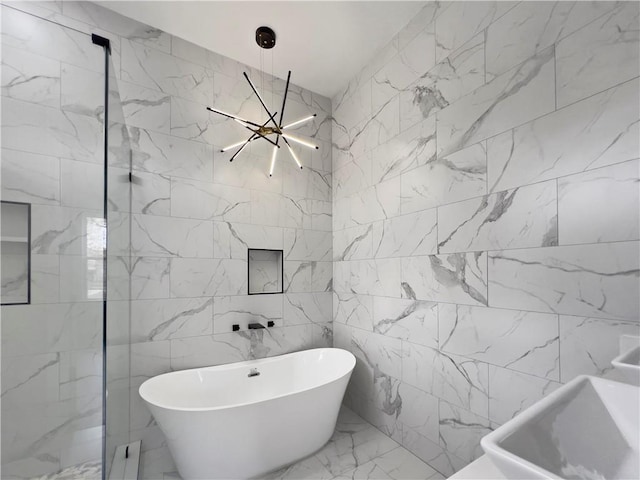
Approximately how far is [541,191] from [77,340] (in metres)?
2.21

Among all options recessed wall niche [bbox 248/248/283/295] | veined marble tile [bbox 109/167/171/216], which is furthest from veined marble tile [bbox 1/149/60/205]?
recessed wall niche [bbox 248/248/283/295]

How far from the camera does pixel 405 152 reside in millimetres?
2285

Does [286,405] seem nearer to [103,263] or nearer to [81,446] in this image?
[81,446]

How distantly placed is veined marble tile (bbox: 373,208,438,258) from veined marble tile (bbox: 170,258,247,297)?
1264mm

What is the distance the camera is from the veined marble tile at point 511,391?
143 centimetres

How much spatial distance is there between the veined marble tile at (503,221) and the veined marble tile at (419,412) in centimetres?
108

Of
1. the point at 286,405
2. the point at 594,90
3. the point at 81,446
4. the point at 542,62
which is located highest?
the point at 542,62

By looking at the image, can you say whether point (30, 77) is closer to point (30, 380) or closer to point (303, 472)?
point (30, 380)

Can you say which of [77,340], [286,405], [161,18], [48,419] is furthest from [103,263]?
[161,18]

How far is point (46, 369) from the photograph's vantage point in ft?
3.19

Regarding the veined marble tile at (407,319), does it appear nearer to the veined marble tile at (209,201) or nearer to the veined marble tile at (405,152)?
the veined marble tile at (405,152)

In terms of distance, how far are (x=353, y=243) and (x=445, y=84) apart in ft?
4.96

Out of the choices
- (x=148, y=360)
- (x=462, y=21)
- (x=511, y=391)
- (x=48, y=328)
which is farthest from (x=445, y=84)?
(x=148, y=360)

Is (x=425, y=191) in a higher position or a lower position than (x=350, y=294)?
higher
